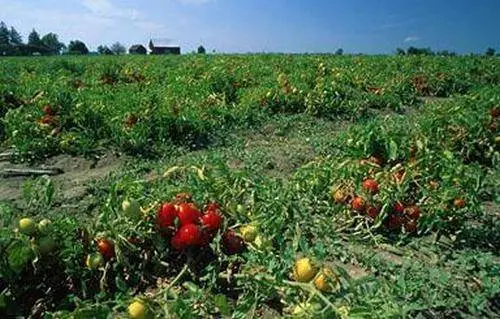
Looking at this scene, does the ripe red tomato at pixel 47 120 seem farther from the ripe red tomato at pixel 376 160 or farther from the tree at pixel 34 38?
the tree at pixel 34 38

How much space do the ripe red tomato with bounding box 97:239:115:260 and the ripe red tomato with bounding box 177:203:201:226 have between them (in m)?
0.35

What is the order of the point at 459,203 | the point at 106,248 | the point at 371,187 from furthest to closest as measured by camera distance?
the point at 371,187, the point at 459,203, the point at 106,248

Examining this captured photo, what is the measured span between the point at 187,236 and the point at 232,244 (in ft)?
0.80

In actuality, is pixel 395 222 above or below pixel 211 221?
below

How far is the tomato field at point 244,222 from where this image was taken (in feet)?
7.75

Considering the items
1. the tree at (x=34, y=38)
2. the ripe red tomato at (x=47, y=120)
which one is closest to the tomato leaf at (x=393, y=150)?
the ripe red tomato at (x=47, y=120)

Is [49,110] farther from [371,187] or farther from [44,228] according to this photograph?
[371,187]

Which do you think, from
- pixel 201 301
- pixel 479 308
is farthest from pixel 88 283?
pixel 479 308

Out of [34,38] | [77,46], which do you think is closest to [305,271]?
[77,46]

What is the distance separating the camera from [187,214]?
2672 millimetres

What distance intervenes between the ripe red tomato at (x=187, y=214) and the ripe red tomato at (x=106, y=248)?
13.8 inches

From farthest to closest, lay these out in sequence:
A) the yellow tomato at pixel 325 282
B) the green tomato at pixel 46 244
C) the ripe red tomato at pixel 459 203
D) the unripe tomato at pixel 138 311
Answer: the ripe red tomato at pixel 459 203 → the green tomato at pixel 46 244 → the yellow tomato at pixel 325 282 → the unripe tomato at pixel 138 311

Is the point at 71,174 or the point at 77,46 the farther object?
the point at 77,46

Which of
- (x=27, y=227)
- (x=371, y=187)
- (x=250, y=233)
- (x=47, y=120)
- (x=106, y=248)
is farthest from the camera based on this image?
(x=47, y=120)
